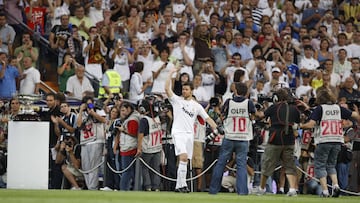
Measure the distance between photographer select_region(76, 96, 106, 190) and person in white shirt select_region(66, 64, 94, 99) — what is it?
9.18 feet

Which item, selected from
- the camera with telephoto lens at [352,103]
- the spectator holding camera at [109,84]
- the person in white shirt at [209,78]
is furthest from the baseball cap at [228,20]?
the camera with telephoto lens at [352,103]

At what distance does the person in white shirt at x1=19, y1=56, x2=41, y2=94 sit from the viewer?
29391 millimetres

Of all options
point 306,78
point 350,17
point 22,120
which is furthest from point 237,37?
point 22,120

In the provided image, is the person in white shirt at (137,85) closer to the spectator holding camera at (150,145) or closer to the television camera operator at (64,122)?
the television camera operator at (64,122)

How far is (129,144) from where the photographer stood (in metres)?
25.8

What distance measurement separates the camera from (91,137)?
2648cm

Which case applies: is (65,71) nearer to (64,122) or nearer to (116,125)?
(64,122)

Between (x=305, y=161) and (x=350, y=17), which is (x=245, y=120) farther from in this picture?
(x=350, y=17)

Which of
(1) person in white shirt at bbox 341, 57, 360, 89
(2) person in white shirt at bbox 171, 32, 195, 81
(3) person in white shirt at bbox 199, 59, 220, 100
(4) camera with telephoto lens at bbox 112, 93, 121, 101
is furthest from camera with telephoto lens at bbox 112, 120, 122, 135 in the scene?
(1) person in white shirt at bbox 341, 57, 360, 89

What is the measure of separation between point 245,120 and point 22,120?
5.06 metres

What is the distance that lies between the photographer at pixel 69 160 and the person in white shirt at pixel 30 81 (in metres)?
3.23

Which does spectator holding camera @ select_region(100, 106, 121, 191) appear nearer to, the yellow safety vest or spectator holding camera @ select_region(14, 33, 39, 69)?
the yellow safety vest

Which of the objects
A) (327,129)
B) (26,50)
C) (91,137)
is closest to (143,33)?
(26,50)

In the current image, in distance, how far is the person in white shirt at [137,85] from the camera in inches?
1165
